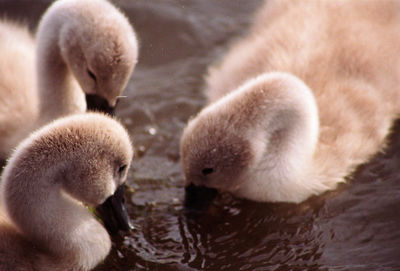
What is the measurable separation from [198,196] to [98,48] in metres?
1.20

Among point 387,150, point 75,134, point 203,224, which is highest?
point 75,134

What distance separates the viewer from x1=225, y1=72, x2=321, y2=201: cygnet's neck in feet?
14.0

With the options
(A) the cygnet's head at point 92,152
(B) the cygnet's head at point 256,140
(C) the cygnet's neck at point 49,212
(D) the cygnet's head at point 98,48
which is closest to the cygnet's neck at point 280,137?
(B) the cygnet's head at point 256,140

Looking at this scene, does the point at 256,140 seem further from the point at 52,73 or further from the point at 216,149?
the point at 52,73

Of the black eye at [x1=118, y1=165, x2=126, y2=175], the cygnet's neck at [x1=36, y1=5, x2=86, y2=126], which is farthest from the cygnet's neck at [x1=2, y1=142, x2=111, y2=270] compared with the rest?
the cygnet's neck at [x1=36, y1=5, x2=86, y2=126]

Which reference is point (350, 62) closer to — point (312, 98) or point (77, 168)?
point (312, 98)

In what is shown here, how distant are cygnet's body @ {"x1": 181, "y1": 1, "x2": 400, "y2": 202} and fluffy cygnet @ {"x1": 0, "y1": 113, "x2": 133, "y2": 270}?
2.35 ft

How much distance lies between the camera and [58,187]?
3682mm

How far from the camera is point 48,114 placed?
471 cm

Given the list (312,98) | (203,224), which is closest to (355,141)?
(312,98)

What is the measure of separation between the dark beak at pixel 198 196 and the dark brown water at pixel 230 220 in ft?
0.15

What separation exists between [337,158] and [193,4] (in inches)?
117

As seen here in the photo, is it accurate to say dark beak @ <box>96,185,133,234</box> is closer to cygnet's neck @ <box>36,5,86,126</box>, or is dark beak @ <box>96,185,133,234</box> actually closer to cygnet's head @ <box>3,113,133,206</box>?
cygnet's head @ <box>3,113,133,206</box>

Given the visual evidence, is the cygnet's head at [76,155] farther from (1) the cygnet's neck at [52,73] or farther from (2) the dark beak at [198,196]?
(1) the cygnet's neck at [52,73]
